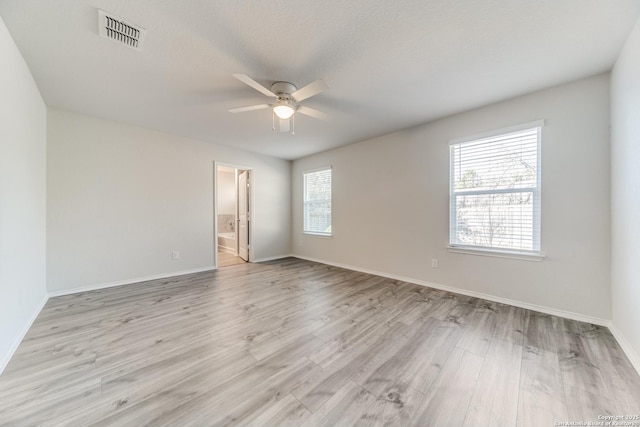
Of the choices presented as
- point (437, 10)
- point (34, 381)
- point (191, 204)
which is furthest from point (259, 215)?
point (437, 10)

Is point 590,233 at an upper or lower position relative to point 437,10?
lower

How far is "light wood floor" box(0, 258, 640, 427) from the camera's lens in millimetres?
1311

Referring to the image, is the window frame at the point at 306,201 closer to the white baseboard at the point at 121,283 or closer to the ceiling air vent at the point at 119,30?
the white baseboard at the point at 121,283

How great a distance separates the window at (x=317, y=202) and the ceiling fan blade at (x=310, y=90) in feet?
9.19

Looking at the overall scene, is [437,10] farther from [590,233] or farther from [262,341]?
[262,341]

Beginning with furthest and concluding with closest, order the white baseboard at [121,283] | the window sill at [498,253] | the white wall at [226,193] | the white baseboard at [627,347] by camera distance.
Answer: the white wall at [226,193] → the white baseboard at [121,283] → the window sill at [498,253] → the white baseboard at [627,347]

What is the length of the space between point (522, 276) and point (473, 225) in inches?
29.8

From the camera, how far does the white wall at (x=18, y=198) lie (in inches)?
67.6

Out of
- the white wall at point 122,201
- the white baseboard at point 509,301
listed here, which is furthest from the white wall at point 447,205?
the white wall at point 122,201

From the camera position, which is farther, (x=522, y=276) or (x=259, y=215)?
(x=259, y=215)

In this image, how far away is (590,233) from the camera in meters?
2.36

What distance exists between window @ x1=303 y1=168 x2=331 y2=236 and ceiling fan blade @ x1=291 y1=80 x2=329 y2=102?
280cm

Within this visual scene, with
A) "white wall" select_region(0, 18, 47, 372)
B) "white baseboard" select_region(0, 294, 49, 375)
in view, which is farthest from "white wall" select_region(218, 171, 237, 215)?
"white baseboard" select_region(0, 294, 49, 375)

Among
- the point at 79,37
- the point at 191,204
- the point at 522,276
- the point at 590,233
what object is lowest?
the point at 522,276
